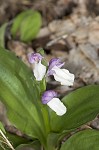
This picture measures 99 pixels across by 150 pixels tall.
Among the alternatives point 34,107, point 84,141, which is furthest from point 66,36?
point 84,141

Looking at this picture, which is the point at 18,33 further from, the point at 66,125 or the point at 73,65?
the point at 66,125

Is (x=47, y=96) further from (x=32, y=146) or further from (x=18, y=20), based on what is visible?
(x=18, y=20)

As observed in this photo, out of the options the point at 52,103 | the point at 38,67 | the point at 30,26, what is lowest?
the point at 30,26

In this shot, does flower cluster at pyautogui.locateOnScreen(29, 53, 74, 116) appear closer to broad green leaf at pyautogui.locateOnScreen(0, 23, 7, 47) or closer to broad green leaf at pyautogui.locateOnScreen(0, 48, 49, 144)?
broad green leaf at pyautogui.locateOnScreen(0, 48, 49, 144)

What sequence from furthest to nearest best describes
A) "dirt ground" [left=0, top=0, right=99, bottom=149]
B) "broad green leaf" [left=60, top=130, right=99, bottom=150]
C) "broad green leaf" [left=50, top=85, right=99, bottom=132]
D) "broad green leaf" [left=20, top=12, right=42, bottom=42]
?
1. "broad green leaf" [left=20, top=12, right=42, bottom=42]
2. "dirt ground" [left=0, top=0, right=99, bottom=149]
3. "broad green leaf" [left=50, top=85, right=99, bottom=132]
4. "broad green leaf" [left=60, top=130, right=99, bottom=150]

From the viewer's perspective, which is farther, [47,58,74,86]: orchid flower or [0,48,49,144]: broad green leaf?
[0,48,49,144]: broad green leaf

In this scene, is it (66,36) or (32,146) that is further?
(66,36)

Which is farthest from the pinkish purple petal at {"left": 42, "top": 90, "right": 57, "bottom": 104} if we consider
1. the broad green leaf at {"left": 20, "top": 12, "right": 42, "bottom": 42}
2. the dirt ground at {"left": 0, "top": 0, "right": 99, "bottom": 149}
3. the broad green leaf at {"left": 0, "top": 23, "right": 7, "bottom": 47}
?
the broad green leaf at {"left": 20, "top": 12, "right": 42, "bottom": 42}

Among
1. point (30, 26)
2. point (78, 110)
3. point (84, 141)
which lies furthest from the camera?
point (30, 26)
